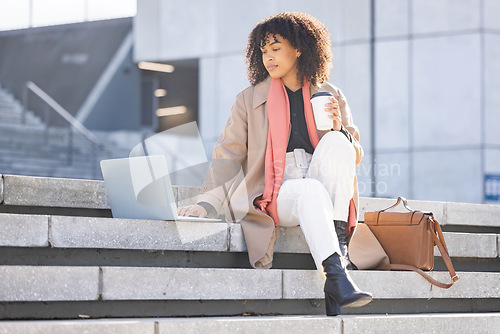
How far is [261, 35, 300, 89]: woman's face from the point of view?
419 cm

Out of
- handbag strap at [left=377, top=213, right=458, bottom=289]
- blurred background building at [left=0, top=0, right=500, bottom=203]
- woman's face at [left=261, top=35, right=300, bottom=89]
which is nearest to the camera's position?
handbag strap at [left=377, top=213, right=458, bottom=289]

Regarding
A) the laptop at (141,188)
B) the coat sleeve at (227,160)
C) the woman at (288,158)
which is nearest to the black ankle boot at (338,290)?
the woman at (288,158)

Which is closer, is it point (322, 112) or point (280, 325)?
point (280, 325)

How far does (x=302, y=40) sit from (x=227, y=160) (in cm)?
78

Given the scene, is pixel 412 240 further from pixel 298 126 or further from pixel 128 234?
pixel 128 234

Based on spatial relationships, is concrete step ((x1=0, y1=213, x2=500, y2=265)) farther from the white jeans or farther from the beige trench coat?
the white jeans

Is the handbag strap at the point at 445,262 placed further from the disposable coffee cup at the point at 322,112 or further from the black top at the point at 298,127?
the disposable coffee cup at the point at 322,112

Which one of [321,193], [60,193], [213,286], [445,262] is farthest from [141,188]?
[445,262]

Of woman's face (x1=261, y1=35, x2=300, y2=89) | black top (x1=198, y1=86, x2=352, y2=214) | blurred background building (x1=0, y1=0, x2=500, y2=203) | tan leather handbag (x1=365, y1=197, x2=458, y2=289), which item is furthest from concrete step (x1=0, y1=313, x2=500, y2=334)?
blurred background building (x1=0, y1=0, x2=500, y2=203)

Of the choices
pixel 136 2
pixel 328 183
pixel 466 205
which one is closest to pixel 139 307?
pixel 328 183

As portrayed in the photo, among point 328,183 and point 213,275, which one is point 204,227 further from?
point 328,183

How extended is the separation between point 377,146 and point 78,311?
9342 mm

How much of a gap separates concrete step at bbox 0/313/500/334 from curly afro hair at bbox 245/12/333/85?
1.41 m

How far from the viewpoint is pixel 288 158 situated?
160 inches
